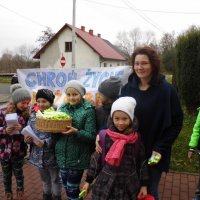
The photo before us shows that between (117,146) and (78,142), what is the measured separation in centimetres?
86

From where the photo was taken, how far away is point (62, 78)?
5.57m

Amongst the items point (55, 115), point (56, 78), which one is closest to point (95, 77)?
point (56, 78)

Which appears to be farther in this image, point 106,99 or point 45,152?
point 45,152

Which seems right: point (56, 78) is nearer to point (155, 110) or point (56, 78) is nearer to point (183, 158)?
point (183, 158)

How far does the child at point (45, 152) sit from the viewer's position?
12.5ft

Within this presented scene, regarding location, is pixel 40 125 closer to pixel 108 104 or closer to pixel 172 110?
pixel 108 104

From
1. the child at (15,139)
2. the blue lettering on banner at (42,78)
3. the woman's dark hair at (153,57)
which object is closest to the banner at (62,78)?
the blue lettering on banner at (42,78)

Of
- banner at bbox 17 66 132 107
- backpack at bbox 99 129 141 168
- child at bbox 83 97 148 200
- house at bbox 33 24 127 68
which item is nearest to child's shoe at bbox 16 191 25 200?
banner at bbox 17 66 132 107

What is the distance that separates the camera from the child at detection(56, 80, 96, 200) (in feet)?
11.4

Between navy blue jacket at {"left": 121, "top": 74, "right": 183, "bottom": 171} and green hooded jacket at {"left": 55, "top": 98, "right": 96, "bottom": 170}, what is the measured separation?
27.6 inches

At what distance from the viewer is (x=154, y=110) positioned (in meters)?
2.86

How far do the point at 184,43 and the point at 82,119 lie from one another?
314 inches

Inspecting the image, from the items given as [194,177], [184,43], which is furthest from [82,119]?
[184,43]

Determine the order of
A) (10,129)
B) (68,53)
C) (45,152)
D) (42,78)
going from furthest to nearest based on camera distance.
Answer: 1. (68,53)
2. (42,78)
3. (10,129)
4. (45,152)
